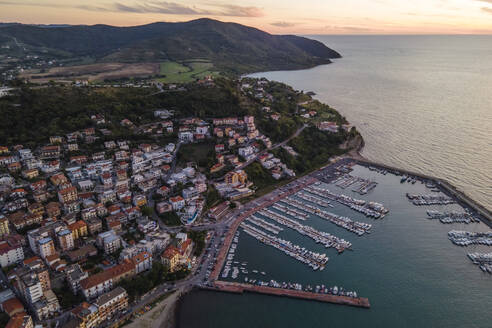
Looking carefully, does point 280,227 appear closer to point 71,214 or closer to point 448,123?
point 71,214

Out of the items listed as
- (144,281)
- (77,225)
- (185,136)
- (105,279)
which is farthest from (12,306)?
(185,136)

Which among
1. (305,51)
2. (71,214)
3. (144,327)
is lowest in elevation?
(144,327)

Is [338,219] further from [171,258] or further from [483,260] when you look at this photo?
[171,258]

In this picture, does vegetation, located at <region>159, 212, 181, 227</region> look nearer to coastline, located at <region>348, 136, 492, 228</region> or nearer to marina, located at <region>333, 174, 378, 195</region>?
marina, located at <region>333, 174, 378, 195</region>

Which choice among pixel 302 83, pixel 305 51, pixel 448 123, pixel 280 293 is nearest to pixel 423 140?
pixel 448 123

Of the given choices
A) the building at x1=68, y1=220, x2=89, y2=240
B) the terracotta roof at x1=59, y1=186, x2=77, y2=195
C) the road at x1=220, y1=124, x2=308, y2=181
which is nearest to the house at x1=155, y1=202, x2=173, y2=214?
the building at x1=68, y1=220, x2=89, y2=240
